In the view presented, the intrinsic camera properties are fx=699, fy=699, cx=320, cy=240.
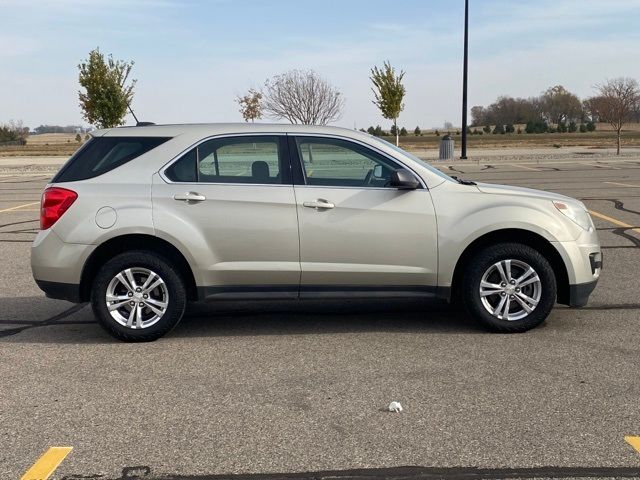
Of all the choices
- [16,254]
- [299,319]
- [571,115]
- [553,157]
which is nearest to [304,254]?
[299,319]

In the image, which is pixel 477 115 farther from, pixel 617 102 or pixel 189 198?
pixel 189 198

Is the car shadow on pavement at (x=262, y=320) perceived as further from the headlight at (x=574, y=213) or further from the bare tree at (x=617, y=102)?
the bare tree at (x=617, y=102)

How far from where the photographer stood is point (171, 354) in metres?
5.37

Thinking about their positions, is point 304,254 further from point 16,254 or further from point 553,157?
point 553,157

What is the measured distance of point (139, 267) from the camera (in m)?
5.60

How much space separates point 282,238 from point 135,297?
127 cm

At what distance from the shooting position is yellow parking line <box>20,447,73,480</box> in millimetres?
3385

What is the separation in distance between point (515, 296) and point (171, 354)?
9.13 ft

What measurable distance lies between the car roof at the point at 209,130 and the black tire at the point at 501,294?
1.48m

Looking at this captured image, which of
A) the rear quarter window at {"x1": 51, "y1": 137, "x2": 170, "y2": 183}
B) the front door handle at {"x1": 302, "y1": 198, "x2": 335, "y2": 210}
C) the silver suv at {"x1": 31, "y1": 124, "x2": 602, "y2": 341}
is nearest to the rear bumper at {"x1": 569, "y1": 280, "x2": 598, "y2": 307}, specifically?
the silver suv at {"x1": 31, "y1": 124, "x2": 602, "y2": 341}

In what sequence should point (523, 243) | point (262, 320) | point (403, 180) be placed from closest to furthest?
point (403, 180) → point (523, 243) → point (262, 320)

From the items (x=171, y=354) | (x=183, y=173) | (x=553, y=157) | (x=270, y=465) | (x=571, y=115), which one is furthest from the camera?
(x=571, y=115)

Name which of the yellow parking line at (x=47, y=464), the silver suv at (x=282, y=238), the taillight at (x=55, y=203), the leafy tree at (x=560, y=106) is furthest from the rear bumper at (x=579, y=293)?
the leafy tree at (x=560, y=106)

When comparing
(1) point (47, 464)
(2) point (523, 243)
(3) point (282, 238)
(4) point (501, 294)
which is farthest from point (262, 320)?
(1) point (47, 464)
